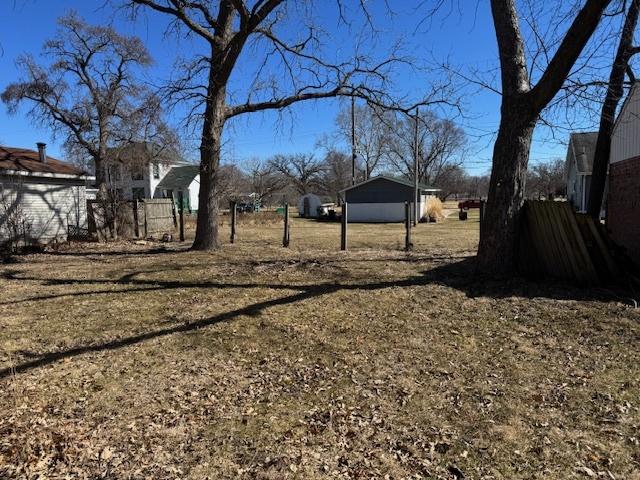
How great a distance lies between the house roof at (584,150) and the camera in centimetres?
3036

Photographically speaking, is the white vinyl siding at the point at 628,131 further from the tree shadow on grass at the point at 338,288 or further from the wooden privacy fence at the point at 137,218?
the wooden privacy fence at the point at 137,218

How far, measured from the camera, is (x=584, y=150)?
3133cm

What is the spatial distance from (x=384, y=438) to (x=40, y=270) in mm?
9197

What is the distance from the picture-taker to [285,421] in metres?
3.47

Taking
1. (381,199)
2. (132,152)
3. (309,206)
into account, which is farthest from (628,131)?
(309,206)

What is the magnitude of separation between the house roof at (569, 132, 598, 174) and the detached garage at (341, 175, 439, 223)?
10454 mm

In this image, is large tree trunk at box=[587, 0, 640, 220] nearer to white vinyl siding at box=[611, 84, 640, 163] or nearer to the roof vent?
white vinyl siding at box=[611, 84, 640, 163]

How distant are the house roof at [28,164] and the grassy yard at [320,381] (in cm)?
737

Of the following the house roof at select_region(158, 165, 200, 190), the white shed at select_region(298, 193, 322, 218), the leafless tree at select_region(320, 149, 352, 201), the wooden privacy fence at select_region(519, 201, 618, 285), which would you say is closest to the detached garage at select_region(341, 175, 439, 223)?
the white shed at select_region(298, 193, 322, 218)

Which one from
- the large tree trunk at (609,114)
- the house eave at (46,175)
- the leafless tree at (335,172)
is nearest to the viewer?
the large tree trunk at (609,114)

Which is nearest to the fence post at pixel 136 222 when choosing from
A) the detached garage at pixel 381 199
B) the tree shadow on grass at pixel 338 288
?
the tree shadow on grass at pixel 338 288

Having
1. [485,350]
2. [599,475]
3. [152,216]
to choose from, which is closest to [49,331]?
[485,350]

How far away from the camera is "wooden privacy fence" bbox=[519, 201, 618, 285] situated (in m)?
7.46

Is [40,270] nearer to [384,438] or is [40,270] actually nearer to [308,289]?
[308,289]
